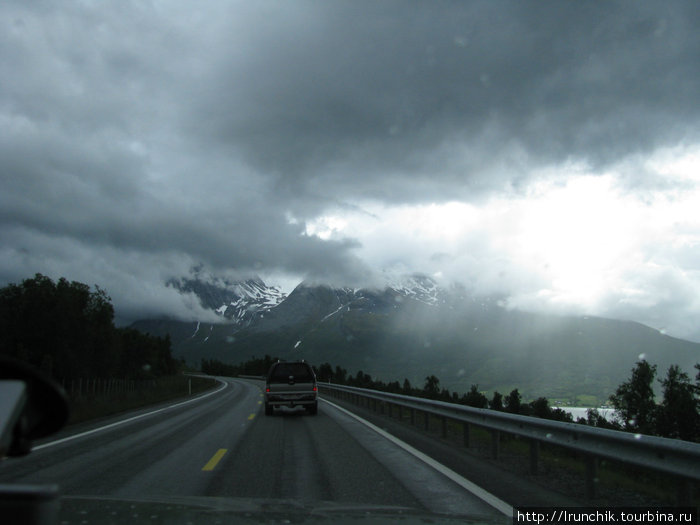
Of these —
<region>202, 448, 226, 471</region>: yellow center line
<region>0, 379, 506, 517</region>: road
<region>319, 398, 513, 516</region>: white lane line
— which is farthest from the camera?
<region>202, 448, 226, 471</region>: yellow center line

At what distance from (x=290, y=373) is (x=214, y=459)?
1145cm

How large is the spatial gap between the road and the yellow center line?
16 millimetres

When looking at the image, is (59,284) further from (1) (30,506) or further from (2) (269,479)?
(1) (30,506)

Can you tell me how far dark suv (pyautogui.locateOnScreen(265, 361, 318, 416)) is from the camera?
794 inches

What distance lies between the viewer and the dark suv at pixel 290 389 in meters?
20.2

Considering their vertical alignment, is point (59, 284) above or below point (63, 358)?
above

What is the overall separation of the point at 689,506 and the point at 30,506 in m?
6.24

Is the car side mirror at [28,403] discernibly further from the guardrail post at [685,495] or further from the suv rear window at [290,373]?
the suv rear window at [290,373]

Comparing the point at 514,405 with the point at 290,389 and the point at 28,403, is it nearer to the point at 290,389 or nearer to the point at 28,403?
the point at 290,389

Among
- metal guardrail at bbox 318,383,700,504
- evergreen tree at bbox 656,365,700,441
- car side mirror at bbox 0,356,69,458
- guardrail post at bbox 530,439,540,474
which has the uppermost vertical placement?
car side mirror at bbox 0,356,69,458

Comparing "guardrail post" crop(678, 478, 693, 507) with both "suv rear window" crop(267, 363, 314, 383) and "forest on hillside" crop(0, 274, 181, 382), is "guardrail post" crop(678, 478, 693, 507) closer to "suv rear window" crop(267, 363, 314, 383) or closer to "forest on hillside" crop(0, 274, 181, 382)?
"suv rear window" crop(267, 363, 314, 383)


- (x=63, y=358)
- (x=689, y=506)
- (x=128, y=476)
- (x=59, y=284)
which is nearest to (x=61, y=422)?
(x=689, y=506)

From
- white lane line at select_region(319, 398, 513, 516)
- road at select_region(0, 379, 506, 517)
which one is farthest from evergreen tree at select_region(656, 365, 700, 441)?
road at select_region(0, 379, 506, 517)

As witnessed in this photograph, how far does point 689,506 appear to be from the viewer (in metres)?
5.79
